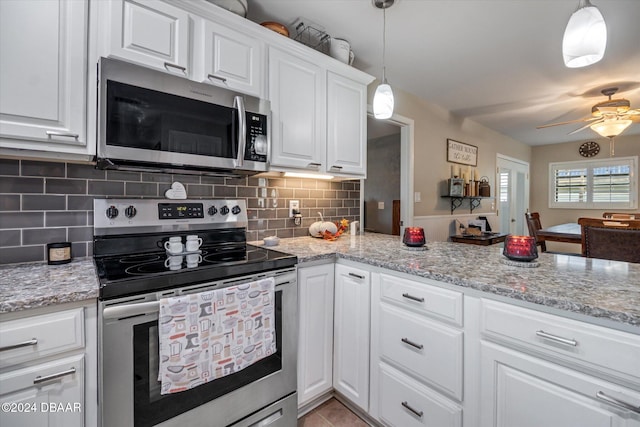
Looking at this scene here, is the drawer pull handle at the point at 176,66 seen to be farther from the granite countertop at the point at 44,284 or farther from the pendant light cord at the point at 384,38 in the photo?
the pendant light cord at the point at 384,38

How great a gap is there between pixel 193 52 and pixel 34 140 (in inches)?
30.9

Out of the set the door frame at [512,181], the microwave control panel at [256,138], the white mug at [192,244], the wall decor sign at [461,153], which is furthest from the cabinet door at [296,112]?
the door frame at [512,181]

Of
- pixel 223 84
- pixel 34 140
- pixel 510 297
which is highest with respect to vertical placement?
pixel 223 84

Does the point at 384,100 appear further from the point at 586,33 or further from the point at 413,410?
the point at 413,410

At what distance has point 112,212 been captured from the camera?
4.76ft

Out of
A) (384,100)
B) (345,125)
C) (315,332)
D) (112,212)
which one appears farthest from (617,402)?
(112,212)

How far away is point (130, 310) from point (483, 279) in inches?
50.4

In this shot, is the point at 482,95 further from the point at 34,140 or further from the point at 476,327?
the point at 34,140

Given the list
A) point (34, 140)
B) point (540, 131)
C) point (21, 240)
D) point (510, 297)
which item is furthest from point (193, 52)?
point (540, 131)

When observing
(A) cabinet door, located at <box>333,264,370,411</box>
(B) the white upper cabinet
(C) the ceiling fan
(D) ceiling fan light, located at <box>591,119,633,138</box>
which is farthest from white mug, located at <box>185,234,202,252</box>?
(D) ceiling fan light, located at <box>591,119,633,138</box>

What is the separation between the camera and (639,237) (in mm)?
1996

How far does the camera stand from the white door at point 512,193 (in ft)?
17.6

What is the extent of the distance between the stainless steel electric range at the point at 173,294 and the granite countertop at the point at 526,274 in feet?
1.11

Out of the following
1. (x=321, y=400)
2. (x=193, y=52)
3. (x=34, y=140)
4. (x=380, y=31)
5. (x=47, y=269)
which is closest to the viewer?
(x=34, y=140)
